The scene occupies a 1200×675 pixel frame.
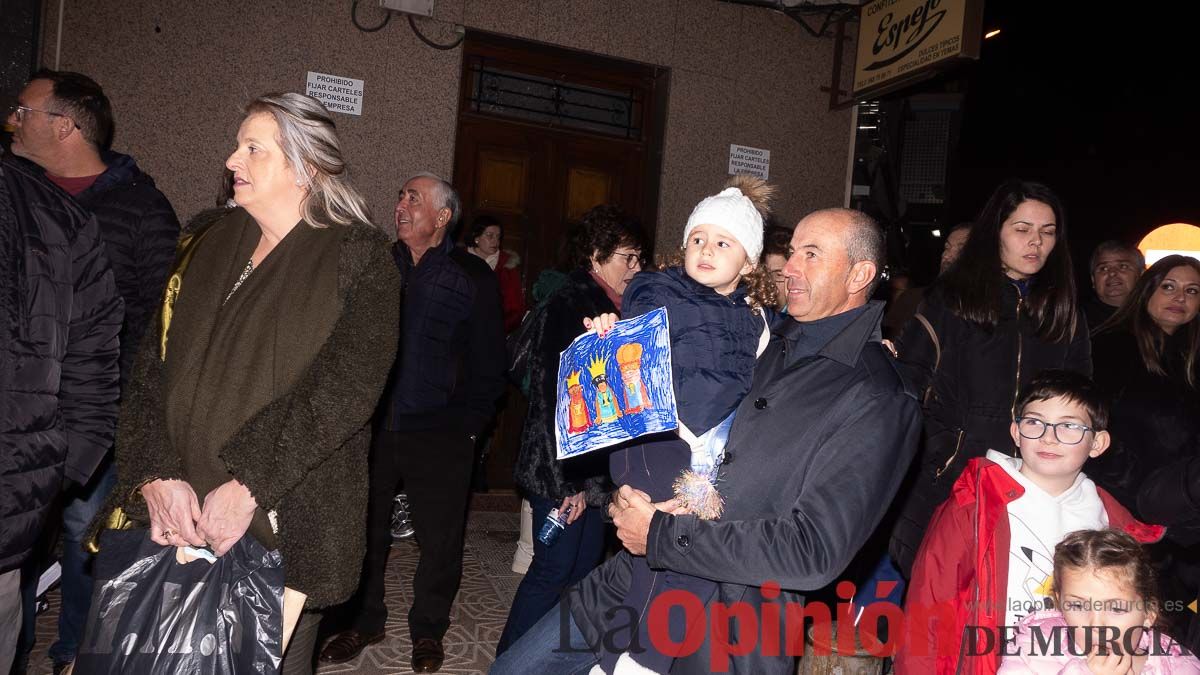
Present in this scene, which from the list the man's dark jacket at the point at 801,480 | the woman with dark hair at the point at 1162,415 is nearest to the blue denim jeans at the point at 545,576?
the man's dark jacket at the point at 801,480

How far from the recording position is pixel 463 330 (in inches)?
161

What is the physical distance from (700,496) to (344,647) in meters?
2.57

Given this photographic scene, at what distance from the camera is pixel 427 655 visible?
12.6 ft

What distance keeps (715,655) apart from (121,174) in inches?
121

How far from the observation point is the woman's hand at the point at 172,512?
6.70 feet

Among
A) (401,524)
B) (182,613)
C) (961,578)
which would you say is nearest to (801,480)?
(961,578)

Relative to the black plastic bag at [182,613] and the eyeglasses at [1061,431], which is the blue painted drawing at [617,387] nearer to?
the black plastic bag at [182,613]

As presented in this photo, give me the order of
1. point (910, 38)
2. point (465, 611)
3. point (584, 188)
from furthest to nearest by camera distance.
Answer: point (584, 188) < point (910, 38) < point (465, 611)

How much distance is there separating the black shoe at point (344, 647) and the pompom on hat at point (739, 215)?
268 centimetres

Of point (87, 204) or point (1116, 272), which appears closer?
point (87, 204)

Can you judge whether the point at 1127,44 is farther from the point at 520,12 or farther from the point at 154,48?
the point at 154,48

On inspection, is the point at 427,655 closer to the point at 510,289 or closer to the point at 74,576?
the point at 74,576

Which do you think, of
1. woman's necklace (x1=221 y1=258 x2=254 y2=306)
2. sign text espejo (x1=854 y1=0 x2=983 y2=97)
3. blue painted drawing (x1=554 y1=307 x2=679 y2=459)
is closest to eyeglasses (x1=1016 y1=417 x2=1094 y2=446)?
blue painted drawing (x1=554 y1=307 x2=679 y2=459)

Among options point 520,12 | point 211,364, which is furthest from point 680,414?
point 520,12
